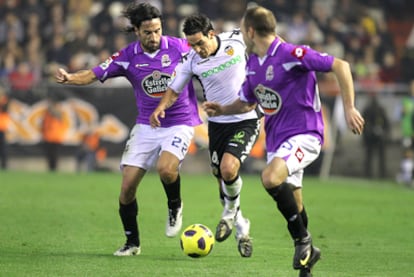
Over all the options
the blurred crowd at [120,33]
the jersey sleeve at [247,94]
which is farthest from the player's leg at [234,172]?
the blurred crowd at [120,33]

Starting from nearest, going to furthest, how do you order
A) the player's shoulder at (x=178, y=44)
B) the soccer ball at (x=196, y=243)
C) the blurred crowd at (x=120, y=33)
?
the soccer ball at (x=196, y=243)
the player's shoulder at (x=178, y=44)
the blurred crowd at (x=120, y=33)

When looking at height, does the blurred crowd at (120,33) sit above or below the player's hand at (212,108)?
below

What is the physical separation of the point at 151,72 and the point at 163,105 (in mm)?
606

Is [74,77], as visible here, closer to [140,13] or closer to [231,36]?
[140,13]

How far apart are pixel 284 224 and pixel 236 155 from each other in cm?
329

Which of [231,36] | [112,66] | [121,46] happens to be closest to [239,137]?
[231,36]

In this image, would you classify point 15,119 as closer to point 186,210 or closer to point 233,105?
point 186,210

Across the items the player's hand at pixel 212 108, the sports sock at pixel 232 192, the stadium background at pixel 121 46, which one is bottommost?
the stadium background at pixel 121 46

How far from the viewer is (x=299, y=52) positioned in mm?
8312

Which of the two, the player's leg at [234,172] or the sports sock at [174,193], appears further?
the sports sock at [174,193]

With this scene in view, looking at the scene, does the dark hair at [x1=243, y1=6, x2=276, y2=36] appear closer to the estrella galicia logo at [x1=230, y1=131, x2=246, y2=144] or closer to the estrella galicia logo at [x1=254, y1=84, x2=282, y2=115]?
the estrella galicia logo at [x1=254, y1=84, x2=282, y2=115]

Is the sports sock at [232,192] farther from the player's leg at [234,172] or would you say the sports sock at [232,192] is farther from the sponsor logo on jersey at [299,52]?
the sponsor logo on jersey at [299,52]

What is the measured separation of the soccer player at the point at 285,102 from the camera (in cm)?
814

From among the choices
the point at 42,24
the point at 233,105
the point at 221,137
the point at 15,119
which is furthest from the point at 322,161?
the point at 233,105
